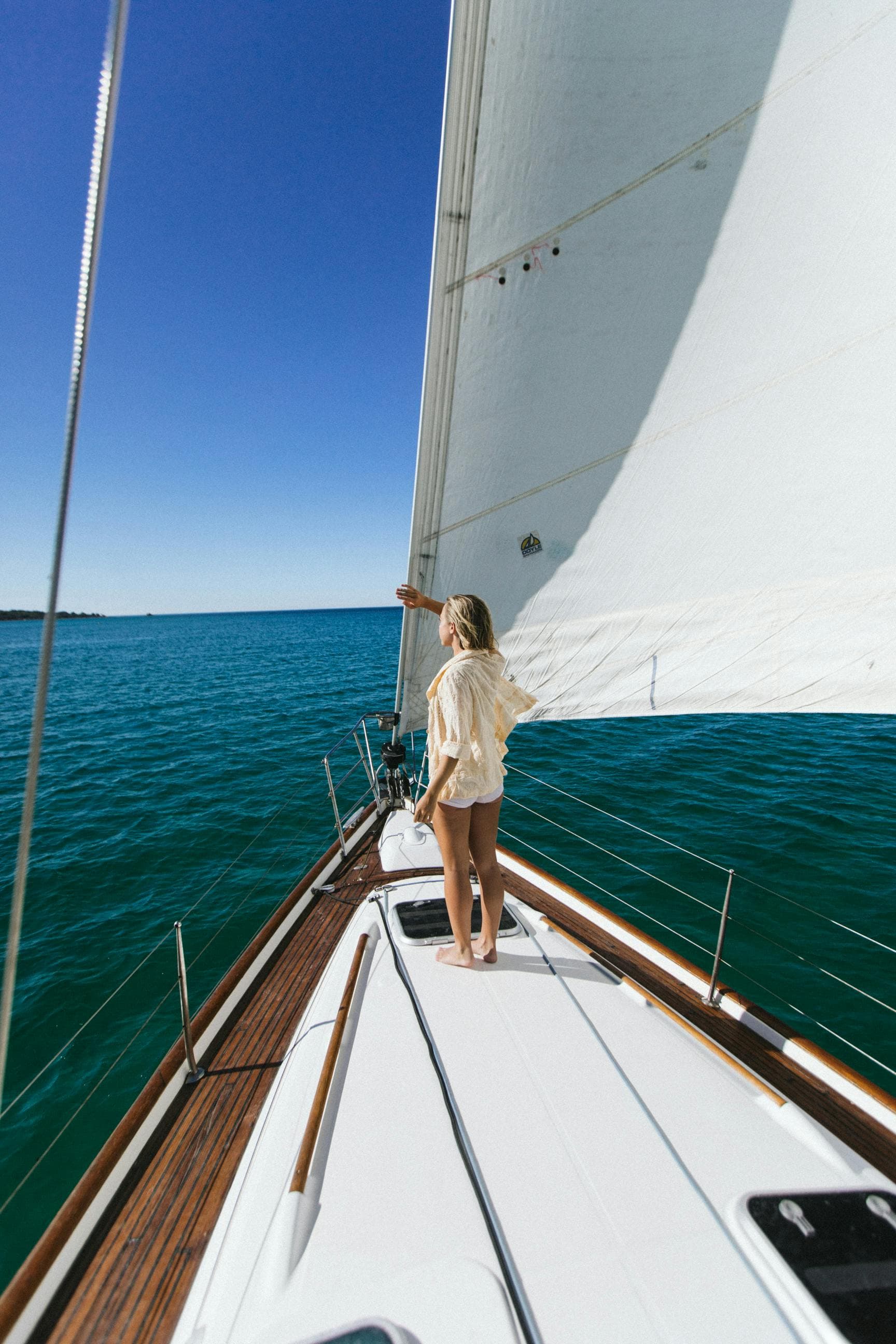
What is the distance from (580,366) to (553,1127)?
325cm

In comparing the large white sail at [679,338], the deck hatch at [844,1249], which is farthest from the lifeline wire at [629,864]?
the deck hatch at [844,1249]

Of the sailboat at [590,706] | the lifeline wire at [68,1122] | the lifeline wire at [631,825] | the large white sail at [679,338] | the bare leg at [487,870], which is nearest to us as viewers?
the sailboat at [590,706]

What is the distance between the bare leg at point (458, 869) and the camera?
2.13 m

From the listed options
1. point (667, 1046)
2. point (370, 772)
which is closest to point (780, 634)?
point (667, 1046)

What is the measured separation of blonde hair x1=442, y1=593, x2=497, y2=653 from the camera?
2109mm

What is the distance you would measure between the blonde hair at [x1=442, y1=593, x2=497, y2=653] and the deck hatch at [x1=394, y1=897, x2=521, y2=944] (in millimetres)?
1316

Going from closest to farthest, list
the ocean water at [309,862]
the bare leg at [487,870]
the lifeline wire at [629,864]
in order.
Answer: the bare leg at [487,870] < the lifeline wire at [629,864] < the ocean water at [309,862]

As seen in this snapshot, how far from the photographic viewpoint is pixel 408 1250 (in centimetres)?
125

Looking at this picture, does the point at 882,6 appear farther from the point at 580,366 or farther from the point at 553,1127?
the point at 553,1127

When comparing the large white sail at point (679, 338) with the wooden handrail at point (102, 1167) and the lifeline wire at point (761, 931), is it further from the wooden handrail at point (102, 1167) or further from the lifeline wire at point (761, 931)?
the wooden handrail at point (102, 1167)

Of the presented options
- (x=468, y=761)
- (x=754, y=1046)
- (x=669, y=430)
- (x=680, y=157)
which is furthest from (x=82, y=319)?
(x=754, y=1046)

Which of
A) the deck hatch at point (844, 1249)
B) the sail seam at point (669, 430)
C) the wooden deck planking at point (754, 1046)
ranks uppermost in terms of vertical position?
the sail seam at point (669, 430)

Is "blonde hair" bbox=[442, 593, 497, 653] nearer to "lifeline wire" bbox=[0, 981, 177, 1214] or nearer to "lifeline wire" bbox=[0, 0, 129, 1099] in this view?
"lifeline wire" bbox=[0, 0, 129, 1099]

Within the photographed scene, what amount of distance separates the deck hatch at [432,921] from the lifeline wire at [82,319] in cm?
159
